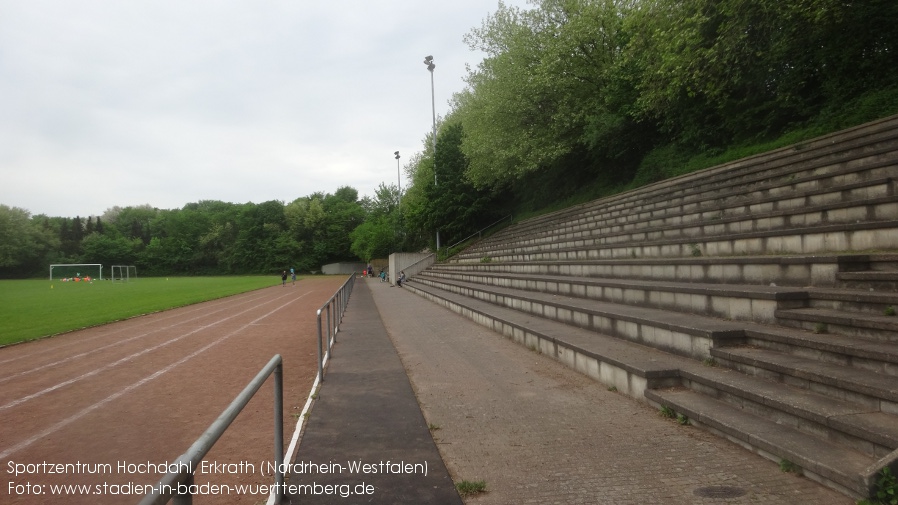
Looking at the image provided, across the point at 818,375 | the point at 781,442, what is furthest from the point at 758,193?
the point at 781,442

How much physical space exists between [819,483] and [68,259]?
116188 mm

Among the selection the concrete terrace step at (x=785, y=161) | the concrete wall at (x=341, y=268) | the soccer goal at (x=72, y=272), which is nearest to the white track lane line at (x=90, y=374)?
the concrete terrace step at (x=785, y=161)

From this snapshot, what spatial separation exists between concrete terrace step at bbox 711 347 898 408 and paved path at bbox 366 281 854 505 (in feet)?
2.54

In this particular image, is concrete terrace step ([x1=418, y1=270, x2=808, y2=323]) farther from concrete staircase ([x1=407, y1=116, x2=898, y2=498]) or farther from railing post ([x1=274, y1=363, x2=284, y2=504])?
railing post ([x1=274, y1=363, x2=284, y2=504])

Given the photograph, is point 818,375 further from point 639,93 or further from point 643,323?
point 639,93

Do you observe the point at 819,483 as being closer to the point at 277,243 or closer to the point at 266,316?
the point at 266,316

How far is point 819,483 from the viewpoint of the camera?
3.08 m

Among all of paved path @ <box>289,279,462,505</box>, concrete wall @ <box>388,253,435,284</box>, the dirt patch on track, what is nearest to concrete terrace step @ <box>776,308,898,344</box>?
paved path @ <box>289,279,462,505</box>

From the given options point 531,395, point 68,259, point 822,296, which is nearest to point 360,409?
point 531,395

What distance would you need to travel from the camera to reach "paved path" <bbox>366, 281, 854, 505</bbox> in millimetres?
3195

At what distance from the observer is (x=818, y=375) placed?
3.76 meters

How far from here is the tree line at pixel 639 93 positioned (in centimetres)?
1205

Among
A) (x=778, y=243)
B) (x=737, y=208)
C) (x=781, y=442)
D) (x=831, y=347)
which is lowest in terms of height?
(x=781, y=442)

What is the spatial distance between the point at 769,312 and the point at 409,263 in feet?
116
